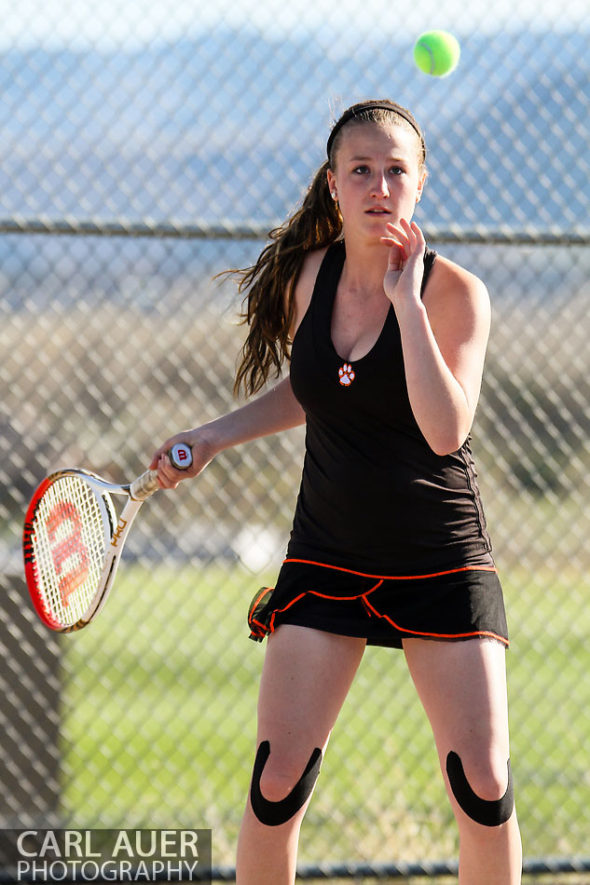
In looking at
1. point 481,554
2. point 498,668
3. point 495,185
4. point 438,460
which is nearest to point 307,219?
point 438,460

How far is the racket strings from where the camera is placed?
273cm

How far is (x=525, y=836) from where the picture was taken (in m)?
4.08

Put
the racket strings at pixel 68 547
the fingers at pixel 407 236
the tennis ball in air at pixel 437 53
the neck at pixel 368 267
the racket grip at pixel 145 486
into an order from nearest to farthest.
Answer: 1. the fingers at pixel 407 236
2. the neck at pixel 368 267
3. the racket grip at pixel 145 486
4. the racket strings at pixel 68 547
5. the tennis ball in air at pixel 437 53

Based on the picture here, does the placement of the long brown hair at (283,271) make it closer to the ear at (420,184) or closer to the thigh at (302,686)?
the ear at (420,184)

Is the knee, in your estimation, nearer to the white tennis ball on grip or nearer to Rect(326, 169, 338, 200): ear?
the white tennis ball on grip

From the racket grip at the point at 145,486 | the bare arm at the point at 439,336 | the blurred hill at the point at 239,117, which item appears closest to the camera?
the bare arm at the point at 439,336

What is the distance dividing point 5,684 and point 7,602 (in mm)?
261

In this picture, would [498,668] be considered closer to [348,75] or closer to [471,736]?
[471,736]

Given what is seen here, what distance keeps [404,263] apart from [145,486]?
2.51ft

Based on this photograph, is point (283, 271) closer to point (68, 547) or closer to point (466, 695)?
point (68, 547)

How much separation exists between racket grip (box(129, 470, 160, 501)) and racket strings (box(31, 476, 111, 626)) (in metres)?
0.09

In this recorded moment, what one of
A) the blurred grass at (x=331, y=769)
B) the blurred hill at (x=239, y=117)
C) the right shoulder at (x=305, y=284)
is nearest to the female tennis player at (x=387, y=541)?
the right shoulder at (x=305, y=284)

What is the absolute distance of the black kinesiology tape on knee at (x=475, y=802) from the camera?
2.23 metres

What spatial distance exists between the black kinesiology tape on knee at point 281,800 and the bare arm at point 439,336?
0.68m
